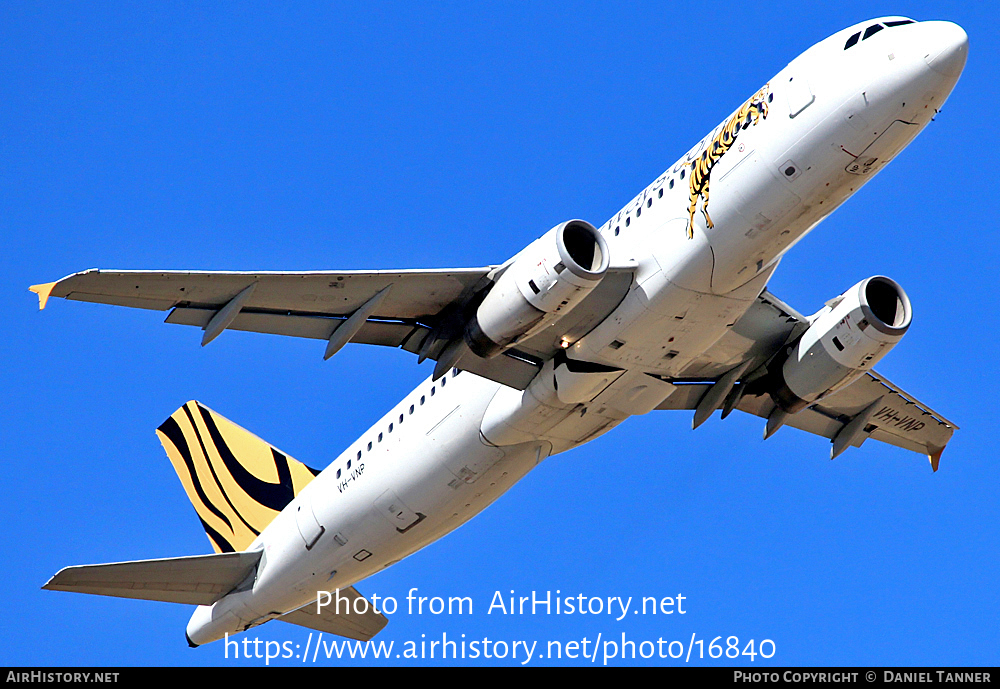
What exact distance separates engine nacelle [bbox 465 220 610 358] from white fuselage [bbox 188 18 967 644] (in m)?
1.22

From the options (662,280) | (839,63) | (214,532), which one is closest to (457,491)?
(662,280)

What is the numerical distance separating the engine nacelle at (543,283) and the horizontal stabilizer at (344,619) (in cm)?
969

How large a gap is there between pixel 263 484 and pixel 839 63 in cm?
1638

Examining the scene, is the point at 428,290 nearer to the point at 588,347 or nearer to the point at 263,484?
the point at 588,347

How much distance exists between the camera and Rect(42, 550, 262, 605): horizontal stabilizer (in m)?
23.2

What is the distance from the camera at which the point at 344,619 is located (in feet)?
88.7

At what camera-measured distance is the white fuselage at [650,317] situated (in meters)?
18.2

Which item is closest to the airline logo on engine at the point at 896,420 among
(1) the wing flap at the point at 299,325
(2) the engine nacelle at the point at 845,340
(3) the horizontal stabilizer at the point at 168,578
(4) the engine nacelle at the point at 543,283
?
(2) the engine nacelle at the point at 845,340

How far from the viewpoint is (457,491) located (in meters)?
22.9

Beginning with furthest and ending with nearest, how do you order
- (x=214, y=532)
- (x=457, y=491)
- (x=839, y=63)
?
(x=214, y=532)
(x=457, y=491)
(x=839, y=63)

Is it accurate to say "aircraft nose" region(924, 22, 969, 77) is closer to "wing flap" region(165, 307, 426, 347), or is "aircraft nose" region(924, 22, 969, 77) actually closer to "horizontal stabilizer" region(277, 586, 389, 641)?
"wing flap" region(165, 307, 426, 347)

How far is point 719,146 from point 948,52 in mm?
3689
